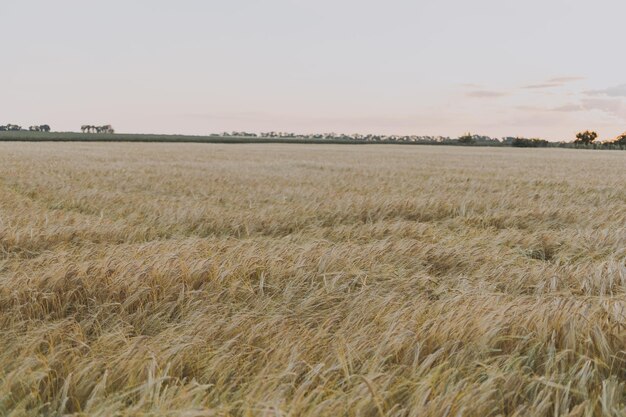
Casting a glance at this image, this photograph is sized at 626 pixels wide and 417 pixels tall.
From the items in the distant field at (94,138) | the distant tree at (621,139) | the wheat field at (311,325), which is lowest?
the wheat field at (311,325)

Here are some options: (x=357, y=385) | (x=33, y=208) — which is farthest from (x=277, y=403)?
(x=33, y=208)

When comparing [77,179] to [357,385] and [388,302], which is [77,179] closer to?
[388,302]

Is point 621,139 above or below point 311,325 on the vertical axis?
above

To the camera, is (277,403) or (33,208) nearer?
(277,403)

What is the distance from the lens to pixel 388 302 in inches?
124

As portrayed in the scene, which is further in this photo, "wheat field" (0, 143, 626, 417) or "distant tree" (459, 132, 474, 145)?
"distant tree" (459, 132, 474, 145)

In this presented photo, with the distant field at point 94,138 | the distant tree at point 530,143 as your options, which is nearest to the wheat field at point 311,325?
the distant field at point 94,138

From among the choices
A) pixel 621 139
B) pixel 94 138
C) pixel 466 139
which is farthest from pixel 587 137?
pixel 94 138

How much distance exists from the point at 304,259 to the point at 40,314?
2.04 m

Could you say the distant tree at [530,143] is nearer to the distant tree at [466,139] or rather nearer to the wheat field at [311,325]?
the distant tree at [466,139]

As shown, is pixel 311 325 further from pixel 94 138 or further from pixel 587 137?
pixel 587 137

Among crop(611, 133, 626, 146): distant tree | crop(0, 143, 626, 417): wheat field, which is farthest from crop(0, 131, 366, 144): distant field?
crop(0, 143, 626, 417): wheat field

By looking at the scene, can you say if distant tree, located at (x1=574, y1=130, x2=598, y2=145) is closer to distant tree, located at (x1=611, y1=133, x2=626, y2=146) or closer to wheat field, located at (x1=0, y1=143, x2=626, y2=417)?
distant tree, located at (x1=611, y1=133, x2=626, y2=146)

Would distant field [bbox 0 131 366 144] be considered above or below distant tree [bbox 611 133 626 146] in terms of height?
below
